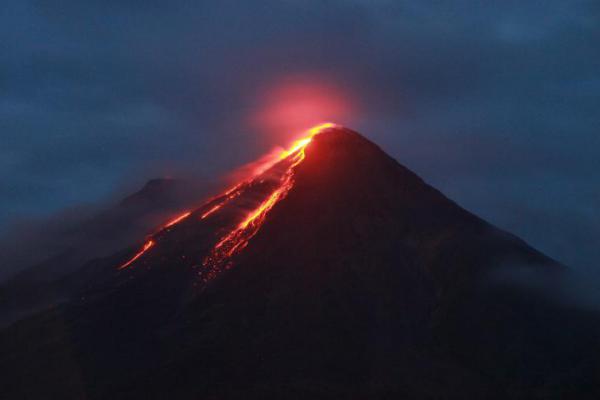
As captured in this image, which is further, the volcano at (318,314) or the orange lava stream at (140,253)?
the orange lava stream at (140,253)

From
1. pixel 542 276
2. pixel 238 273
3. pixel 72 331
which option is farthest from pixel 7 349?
pixel 542 276

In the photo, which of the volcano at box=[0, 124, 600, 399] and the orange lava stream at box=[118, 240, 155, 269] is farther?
the orange lava stream at box=[118, 240, 155, 269]

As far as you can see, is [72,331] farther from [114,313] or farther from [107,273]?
[107,273]

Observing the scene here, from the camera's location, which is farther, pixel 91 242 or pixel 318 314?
pixel 91 242

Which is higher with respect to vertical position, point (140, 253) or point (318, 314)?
point (140, 253)

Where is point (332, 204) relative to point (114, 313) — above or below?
above

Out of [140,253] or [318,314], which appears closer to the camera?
[318,314]

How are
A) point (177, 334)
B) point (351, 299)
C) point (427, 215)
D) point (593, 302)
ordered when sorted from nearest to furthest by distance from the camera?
point (177, 334)
point (351, 299)
point (593, 302)
point (427, 215)

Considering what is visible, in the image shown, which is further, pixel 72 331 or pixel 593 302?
pixel 593 302
